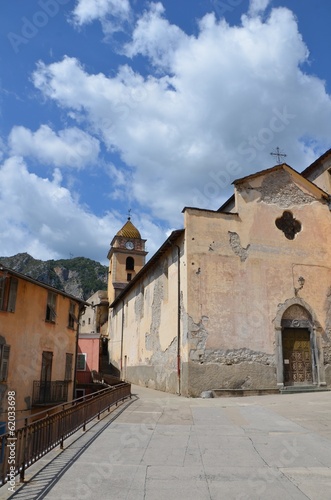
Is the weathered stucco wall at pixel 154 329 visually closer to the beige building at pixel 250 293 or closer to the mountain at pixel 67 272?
the beige building at pixel 250 293

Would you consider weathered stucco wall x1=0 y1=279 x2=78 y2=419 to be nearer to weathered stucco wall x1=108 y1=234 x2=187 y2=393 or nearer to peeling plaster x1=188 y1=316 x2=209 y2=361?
weathered stucco wall x1=108 y1=234 x2=187 y2=393

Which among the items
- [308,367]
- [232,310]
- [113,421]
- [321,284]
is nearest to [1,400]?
[113,421]

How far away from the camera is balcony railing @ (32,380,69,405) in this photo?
16.7 meters

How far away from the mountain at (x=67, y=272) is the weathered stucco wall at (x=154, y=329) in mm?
68129

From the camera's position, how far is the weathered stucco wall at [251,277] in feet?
54.3

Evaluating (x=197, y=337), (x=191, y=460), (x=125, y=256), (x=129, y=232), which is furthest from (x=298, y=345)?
(x=129, y=232)

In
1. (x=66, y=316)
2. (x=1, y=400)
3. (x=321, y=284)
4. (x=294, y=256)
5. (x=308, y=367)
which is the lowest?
(x=1, y=400)

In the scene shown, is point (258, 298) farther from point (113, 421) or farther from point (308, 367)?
point (113, 421)

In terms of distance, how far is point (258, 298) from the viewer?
17.9 meters

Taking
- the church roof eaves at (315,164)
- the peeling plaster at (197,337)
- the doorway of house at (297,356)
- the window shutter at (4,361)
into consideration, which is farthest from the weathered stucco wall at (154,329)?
the church roof eaves at (315,164)

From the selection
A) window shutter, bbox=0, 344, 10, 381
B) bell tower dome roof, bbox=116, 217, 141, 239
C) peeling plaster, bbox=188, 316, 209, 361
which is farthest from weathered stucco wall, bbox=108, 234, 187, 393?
bell tower dome roof, bbox=116, 217, 141, 239

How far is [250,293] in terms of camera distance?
17.8 m

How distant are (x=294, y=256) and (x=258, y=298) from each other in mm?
3048

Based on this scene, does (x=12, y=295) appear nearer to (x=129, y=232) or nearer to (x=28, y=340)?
(x=28, y=340)
